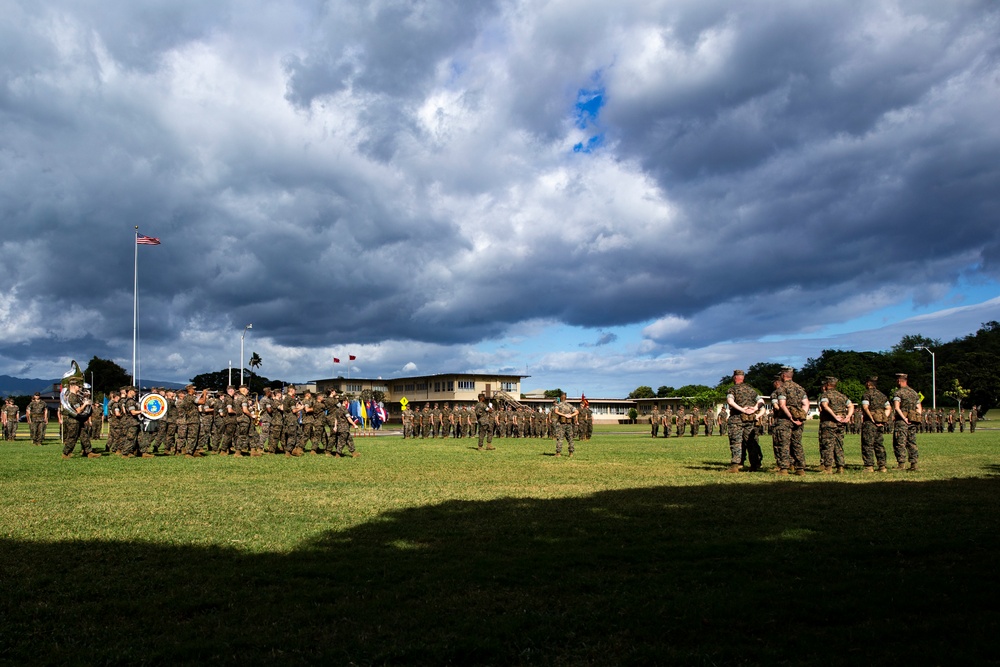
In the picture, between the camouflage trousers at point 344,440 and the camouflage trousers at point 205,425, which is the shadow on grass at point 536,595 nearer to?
the camouflage trousers at point 344,440

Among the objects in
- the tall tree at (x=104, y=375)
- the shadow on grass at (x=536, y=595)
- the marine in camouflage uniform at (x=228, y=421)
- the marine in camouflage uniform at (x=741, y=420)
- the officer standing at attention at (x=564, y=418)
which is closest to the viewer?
the shadow on grass at (x=536, y=595)

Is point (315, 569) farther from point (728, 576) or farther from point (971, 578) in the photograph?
point (971, 578)

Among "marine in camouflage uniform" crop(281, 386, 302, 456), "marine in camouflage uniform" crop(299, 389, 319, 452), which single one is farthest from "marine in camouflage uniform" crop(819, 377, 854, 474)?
"marine in camouflage uniform" crop(281, 386, 302, 456)

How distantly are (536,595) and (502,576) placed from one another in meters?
0.64

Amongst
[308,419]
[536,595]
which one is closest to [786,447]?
[536,595]

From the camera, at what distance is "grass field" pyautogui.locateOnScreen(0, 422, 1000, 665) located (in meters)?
5.11

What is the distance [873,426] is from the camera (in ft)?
56.5

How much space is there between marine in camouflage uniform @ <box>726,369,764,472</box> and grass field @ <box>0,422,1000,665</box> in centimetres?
354

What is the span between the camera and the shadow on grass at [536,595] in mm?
5051

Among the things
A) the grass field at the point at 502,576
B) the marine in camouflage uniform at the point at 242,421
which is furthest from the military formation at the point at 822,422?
the marine in camouflage uniform at the point at 242,421

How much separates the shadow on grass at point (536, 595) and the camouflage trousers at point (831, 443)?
273 inches

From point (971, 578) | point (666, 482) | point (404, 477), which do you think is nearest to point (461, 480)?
point (404, 477)

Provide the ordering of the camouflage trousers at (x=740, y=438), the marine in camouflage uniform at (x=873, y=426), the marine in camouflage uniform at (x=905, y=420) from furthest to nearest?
the camouflage trousers at (x=740, y=438), the marine in camouflage uniform at (x=905, y=420), the marine in camouflage uniform at (x=873, y=426)

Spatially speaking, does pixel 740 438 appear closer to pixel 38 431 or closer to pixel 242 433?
pixel 242 433
